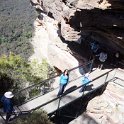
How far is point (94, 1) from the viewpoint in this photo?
Result: 14.4 metres

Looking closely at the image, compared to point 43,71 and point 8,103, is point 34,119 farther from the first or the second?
point 43,71

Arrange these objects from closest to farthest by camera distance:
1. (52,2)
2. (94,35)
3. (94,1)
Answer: (94,1) < (94,35) < (52,2)

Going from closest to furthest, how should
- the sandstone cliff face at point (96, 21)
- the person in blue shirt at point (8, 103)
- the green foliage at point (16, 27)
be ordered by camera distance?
the person in blue shirt at point (8, 103) → the sandstone cliff face at point (96, 21) → the green foliage at point (16, 27)

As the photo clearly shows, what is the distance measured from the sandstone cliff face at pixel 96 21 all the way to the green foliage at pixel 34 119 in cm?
478

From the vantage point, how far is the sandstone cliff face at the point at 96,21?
47.2ft

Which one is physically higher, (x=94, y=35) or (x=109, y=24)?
(x=109, y=24)

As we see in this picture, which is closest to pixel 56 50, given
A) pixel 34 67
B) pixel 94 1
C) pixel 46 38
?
pixel 34 67

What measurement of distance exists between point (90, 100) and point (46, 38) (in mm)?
10963

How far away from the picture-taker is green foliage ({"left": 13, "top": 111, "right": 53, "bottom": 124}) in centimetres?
1270

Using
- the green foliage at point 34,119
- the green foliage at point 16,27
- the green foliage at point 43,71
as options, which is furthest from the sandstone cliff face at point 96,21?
the green foliage at point 16,27

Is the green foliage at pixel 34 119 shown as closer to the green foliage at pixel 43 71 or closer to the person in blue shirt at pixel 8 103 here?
the person in blue shirt at pixel 8 103

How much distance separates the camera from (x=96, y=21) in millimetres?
15734

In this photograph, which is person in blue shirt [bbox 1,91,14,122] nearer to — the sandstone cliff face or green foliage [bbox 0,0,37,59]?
the sandstone cliff face

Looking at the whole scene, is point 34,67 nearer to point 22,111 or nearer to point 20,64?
point 20,64
